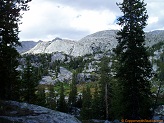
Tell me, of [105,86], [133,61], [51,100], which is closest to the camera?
[133,61]

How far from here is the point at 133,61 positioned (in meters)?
28.0

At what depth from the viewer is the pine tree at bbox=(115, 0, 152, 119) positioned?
27.8 m

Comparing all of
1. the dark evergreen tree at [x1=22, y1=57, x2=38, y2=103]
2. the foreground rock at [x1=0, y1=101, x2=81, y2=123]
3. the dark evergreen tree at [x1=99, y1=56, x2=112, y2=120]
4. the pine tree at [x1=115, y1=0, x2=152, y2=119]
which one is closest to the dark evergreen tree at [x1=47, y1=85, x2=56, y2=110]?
the dark evergreen tree at [x1=99, y1=56, x2=112, y2=120]

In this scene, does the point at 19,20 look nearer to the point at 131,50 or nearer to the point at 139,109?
the point at 131,50

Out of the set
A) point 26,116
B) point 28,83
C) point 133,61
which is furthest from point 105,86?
point 26,116

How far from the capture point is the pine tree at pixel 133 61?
27828mm

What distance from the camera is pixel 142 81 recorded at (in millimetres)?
27844

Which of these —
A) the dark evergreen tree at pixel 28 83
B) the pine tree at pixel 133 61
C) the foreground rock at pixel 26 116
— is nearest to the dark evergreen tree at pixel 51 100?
the dark evergreen tree at pixel 28 83

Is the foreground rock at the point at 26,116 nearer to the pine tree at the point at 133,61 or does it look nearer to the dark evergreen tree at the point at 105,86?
the pine tree at the point at 133,61

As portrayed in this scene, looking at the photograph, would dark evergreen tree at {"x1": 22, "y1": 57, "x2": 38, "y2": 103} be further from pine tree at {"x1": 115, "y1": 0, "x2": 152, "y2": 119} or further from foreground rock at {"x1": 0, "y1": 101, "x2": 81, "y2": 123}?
foreground rock at {"x1": 0, "y1": 101, "x2": 81, "y2": 123}

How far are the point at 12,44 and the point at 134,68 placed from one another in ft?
49.6

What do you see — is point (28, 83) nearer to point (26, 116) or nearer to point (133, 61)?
point (133, 61)

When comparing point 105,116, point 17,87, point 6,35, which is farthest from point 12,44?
point 105,116

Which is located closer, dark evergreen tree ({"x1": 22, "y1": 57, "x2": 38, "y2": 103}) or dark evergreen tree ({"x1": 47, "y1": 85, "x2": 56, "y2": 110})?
dark evergreen tree ({"x1": 22, "y1": 57, "x2": 38, "y2": 103})
